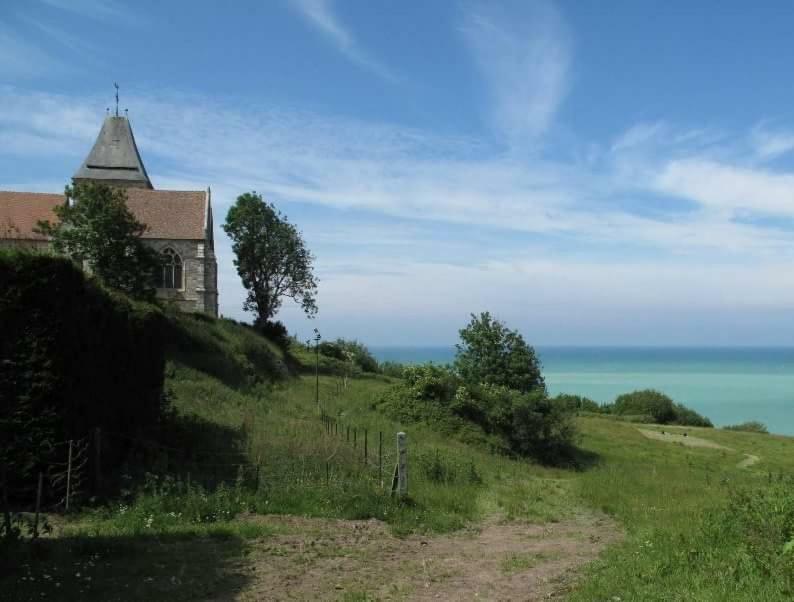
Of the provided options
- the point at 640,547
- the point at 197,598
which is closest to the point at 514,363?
the point at 640,547

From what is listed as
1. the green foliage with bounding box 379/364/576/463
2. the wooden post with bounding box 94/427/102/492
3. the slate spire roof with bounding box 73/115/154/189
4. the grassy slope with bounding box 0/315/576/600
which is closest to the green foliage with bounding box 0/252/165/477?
the wooden post with bounding box 94/427/102/492

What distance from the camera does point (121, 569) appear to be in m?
7.98

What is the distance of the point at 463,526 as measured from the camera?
11984 mm

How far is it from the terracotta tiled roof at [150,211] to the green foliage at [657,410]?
47.2 meters

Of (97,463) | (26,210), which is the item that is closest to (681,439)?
(97,463)

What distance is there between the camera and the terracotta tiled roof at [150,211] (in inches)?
2025

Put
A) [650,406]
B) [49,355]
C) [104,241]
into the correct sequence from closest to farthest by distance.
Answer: [49,355] < [104,241] < [650,406]

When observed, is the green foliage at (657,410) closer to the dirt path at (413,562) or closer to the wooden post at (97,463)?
the dirt path at (413,562)

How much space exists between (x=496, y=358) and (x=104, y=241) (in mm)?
25856

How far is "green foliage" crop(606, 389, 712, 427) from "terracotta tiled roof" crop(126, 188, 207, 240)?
47018 mm

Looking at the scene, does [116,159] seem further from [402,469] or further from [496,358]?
[402,469]

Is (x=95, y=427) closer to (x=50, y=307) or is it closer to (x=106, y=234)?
(x=50, y=307)

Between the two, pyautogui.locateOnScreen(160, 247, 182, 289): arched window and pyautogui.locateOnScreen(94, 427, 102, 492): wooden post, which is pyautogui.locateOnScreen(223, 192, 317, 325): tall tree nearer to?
pyautogui.locateOnScreen(160, 247, 182, 289): arched window

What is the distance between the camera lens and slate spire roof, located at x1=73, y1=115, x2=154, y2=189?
227 ft
